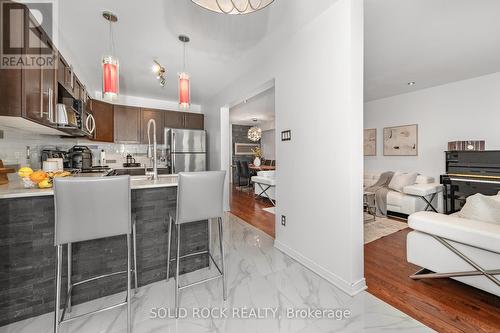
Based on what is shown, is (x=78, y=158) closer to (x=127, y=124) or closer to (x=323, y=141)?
(x=127, y=124)

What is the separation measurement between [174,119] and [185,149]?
0.86m

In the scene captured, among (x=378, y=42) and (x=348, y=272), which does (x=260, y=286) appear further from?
(x=378, y=42)

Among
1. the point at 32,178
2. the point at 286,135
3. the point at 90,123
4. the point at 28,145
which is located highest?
the point at 90,123

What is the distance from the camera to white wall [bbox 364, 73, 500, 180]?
380 cm

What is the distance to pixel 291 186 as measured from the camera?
8.48 ft

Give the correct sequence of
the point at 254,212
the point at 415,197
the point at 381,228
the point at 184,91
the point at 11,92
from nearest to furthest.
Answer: the point at 11,92 < the point at 184,91 < the point at 381,228 < the point at 415,197 < the point at 254,212

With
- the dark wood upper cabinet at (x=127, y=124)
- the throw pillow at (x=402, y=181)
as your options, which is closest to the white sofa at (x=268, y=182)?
the throw pillow at (x=402, y=181)

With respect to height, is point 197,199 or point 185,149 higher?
point 185,149

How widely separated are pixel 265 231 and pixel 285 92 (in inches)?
83.7

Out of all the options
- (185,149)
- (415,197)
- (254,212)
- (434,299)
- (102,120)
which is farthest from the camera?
(185,149)

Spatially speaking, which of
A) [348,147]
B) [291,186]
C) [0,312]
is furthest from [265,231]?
[0,312]

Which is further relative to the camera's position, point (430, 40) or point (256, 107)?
point (256, 107)

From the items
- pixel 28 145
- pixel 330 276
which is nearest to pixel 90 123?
pixel 28 145

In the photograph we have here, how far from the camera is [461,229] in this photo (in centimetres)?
168
